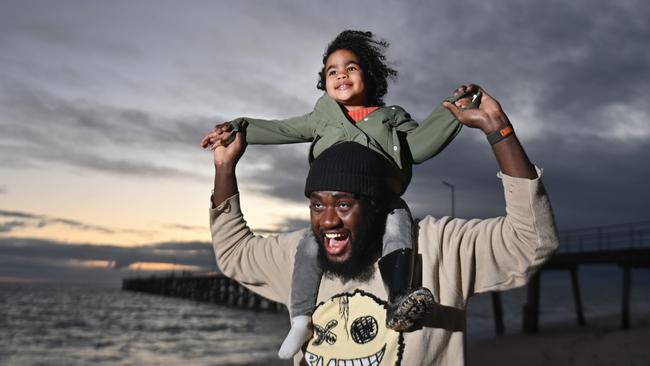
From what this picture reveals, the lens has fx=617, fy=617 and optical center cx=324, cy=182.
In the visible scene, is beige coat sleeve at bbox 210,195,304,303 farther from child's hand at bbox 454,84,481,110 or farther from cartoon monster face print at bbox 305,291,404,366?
child's hand at bbox 454,84,481,110

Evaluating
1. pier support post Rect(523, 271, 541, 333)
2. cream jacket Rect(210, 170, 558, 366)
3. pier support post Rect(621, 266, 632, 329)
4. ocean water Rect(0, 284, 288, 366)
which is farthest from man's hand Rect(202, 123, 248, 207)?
pier support post Rect(523, 271, 541, 333)

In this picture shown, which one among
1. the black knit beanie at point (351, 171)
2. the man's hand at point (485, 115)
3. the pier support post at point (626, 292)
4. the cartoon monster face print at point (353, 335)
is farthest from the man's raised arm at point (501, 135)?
the pier support post at point (626, 292)

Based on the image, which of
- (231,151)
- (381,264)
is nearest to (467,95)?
(381,264)

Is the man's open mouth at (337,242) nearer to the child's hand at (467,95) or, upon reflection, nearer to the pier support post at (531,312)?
the child's hand at (467,95)

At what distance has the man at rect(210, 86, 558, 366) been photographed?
2.56 meters

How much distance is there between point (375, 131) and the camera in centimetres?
283

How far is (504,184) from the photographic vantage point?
2.44 metres

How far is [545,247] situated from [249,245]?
5.10ft

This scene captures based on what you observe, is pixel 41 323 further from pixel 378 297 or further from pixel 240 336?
pixel 378 297

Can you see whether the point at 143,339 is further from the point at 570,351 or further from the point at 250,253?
the point at 250,253

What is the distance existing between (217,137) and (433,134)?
1.12 m

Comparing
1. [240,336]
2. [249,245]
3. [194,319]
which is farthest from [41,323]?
[249,245]

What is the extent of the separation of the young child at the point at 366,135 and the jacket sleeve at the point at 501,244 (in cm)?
24

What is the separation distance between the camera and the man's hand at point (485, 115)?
2436 millimetres
